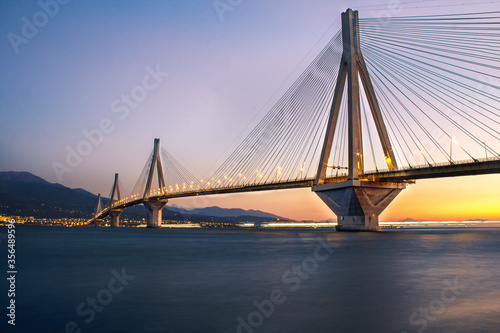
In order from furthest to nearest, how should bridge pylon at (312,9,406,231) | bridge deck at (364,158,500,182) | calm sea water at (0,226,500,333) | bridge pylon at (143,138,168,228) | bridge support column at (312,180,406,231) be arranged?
bridge pylon at (143,138,168,228) → bridge support column at (312,180,406,231) → bridge pylon at (312,9,406,231) → bridge deck at (364,158,500,182) → calm sea water at (0,226,500,333)

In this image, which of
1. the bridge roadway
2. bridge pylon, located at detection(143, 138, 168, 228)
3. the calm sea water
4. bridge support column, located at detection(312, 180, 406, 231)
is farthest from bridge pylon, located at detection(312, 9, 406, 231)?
bridge pylon, located at detection(143, 138, 168, 228)

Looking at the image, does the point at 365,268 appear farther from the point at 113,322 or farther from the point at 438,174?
the point at 438,174

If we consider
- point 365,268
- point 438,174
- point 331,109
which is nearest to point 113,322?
point 365,268

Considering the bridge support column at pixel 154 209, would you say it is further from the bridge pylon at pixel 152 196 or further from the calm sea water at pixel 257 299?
the calm sea water at pixel 257 299

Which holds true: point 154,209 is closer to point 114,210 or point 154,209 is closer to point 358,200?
point 114,210

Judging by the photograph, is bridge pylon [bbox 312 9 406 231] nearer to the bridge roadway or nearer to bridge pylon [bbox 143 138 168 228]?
the bridge roadway

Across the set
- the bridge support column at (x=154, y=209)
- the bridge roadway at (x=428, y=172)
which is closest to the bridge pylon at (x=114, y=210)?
the bridge support column at (x=154, y=209)
